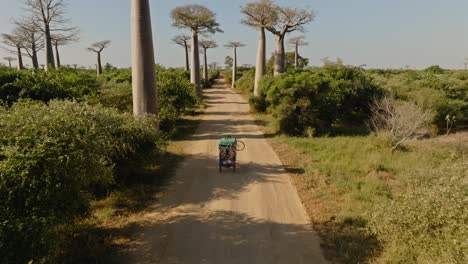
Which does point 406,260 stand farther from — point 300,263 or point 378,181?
point 378,181

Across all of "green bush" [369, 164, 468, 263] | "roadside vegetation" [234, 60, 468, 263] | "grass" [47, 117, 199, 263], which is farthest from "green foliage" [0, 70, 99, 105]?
"green bush" [369, 164, 468, 263]

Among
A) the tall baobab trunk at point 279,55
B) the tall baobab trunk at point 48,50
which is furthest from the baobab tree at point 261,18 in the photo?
the tall baobab trunk at point 48,50

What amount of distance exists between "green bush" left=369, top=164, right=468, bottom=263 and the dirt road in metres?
1.12

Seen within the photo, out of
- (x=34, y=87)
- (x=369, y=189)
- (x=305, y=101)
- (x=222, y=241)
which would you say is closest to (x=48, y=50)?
(x=34, y=87)

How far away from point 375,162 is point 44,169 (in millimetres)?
8500

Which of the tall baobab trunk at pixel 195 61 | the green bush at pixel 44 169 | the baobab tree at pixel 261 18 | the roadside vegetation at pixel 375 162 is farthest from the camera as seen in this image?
the tall baobab trunk at pixel 195 61

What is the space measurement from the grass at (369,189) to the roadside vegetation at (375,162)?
17 millimetres

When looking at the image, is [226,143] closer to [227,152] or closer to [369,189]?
[227,152]

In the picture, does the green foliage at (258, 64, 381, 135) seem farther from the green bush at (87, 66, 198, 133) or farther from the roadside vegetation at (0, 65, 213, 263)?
the roadside vegetation at (0, 65, 213, 263)

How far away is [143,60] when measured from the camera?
9797mm

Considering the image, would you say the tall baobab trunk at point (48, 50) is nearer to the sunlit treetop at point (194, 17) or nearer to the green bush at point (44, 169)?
the sunlit treetop at point (194, 17)

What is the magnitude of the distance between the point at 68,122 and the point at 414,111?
1107 cm

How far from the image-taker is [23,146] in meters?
4.21

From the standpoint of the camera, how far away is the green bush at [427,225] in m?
3.51
